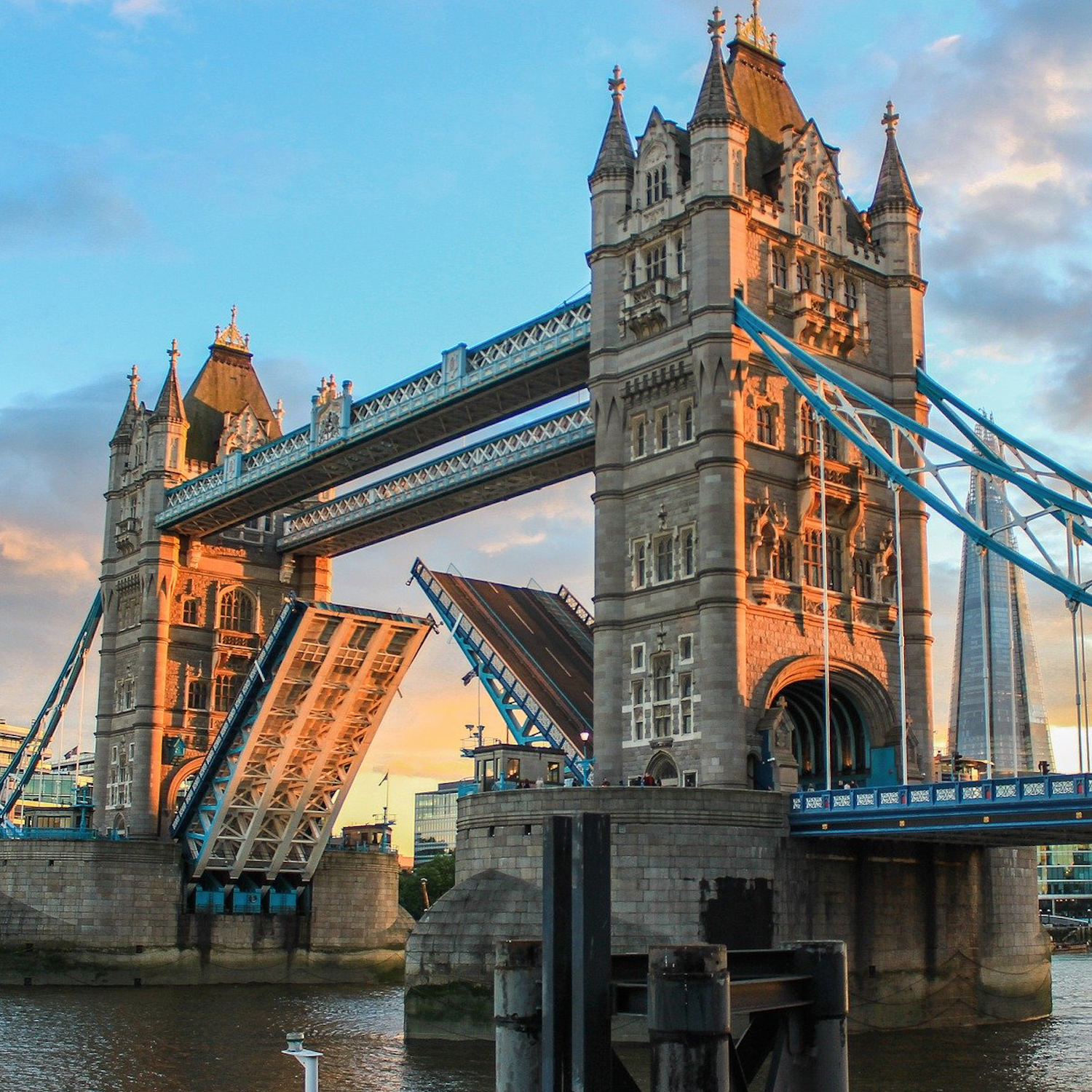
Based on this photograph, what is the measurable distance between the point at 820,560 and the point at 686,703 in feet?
19.3

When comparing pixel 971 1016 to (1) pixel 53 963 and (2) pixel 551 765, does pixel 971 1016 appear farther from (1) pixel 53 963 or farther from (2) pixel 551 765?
(1) pixel 53 963

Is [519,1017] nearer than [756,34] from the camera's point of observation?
Yes

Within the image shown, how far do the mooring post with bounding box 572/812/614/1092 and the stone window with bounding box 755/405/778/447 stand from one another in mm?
26201

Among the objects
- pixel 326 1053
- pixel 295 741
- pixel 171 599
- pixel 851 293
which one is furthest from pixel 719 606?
pixel 171 599

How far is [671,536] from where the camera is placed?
4316 cm

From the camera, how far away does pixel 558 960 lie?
17.8m

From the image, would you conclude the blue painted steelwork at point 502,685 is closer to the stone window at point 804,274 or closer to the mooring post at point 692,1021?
the stone window at point 804,274

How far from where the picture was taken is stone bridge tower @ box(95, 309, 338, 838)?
217 ft

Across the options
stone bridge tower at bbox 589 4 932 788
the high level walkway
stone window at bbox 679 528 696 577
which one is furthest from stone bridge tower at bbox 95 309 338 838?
stone window at bbox 679 528 696 577

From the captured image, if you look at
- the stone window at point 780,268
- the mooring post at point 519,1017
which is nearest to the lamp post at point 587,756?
the stone window at point 780,268

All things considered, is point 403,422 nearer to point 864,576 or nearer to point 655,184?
point 655,184

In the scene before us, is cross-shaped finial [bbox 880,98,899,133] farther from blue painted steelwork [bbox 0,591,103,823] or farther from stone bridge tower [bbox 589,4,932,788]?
blue painted steelwork [bbox 0,591,103,823]

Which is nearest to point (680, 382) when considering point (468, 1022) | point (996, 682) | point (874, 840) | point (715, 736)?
point (715, 736)

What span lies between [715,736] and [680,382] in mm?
9754
